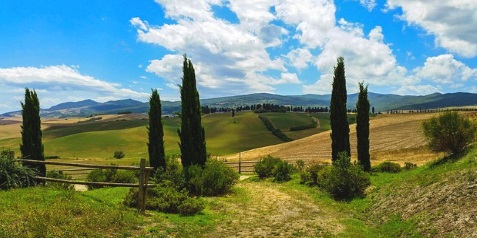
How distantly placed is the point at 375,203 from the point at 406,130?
5379 centimetres

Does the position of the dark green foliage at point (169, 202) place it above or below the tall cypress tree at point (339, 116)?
below

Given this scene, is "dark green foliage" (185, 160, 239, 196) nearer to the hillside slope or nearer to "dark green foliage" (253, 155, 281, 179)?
the hillside slope

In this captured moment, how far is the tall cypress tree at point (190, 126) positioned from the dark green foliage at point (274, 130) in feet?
285

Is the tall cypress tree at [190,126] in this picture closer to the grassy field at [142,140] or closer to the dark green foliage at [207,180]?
the dark green foliage at [207,180]

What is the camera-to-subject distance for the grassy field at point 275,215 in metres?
11.6

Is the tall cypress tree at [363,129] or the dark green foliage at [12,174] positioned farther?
the tall cypress tree at [363,129]

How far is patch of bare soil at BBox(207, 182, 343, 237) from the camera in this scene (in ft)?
45.4

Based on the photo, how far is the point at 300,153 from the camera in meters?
65.2

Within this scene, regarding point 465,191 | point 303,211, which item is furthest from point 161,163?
point 465,191

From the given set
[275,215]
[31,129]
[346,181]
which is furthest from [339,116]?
[31,129]

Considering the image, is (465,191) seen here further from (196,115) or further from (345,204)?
(196,115)

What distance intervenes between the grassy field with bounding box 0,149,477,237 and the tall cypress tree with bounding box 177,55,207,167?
4750mm

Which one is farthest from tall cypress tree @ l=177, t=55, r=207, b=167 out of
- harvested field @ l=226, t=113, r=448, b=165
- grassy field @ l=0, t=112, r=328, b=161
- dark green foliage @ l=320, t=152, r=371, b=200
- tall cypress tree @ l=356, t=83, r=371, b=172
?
grassy field @ l=0, t=112, r=328, b=161

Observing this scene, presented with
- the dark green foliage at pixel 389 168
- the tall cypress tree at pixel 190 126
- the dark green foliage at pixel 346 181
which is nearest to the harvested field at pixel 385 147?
the dark green foliage at pixel 389 168
